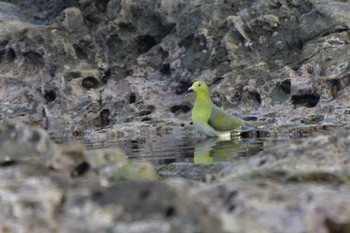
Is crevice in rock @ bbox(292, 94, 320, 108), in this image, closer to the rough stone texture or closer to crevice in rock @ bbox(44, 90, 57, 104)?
the rough stone texture

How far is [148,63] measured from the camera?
16.2 m

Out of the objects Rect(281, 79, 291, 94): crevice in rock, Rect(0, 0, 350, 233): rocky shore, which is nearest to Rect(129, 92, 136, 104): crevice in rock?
Rect(0, 0, 350, 233): rocky shore

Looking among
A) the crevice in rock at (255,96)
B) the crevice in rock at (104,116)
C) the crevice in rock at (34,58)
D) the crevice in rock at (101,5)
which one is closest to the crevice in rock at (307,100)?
the crevice in rock at (255,96)

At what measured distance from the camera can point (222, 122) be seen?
10672 mm

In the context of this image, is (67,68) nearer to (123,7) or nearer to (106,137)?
(123,7)

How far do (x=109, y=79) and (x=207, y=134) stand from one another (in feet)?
21.4

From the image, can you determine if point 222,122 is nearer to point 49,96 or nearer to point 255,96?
point 255,96

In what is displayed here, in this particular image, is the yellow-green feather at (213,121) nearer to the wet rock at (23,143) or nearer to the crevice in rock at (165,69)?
the crevice in rock at (165,69)

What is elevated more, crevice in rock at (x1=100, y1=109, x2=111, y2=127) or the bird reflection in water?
crevice in rock at (x1=100, y1=109, x2=111, y2=127)

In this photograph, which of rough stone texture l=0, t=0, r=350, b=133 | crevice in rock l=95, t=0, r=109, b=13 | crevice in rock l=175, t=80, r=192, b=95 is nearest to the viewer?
rough stone texture l=0, t=0, r=350, b=133

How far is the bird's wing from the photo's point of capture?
1064cm

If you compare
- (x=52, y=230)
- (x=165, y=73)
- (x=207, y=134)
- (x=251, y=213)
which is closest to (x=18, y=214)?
(x=52, y=230)

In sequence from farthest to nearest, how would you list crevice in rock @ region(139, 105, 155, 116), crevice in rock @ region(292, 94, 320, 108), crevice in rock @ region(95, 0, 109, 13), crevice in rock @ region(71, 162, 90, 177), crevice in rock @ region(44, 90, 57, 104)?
crevice in rock @ region(95, 0, 109, 13)
crevice in rock @ region(44, 90, 57, 104)
crevice in rock @ region(139, 105, 155, 116)
crevice in rock @ region(292, 94, 320, 108)
crevice in rock @ region(71, 162, 90, 177)

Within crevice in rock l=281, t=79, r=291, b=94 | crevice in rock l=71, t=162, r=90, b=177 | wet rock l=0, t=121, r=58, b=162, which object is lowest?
crevice in rock l=71, t=162, r=90, b=177
